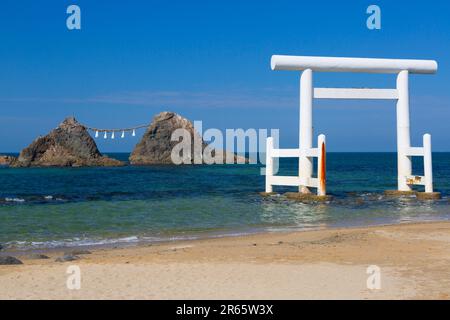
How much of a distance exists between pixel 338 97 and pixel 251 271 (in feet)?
65.6

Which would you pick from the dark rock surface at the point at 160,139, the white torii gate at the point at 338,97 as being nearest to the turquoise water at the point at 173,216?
the white torii gate at the point at 338,97

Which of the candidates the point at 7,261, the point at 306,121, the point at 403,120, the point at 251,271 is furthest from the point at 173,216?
the point at 403,120

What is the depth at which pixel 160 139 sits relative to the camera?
10256 cm

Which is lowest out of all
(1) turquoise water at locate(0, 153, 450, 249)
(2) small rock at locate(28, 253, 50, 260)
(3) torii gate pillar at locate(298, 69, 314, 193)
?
(2) small rock at locate(28, 253, 50, 260)

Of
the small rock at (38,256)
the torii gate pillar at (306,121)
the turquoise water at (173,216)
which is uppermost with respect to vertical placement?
the torii gate pillar at (306,121)

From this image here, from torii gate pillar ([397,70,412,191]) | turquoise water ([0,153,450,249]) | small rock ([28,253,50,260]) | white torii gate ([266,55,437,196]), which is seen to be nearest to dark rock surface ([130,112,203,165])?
turquoise water ([0,153,450,249])

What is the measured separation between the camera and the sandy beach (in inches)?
323

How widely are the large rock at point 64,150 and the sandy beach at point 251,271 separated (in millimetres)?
79804

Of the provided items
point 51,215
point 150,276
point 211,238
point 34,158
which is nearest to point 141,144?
point 34,158

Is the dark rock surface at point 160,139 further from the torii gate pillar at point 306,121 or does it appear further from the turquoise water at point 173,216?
the torii gate pillar at point 306,121

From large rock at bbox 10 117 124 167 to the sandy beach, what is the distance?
79.8 metres

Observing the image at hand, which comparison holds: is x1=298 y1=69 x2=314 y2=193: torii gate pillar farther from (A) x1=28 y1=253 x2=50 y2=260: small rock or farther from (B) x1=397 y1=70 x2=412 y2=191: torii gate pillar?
(A) x1=28 y1=253 x2=50 y2=260: small rock

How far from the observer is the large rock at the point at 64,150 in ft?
297
